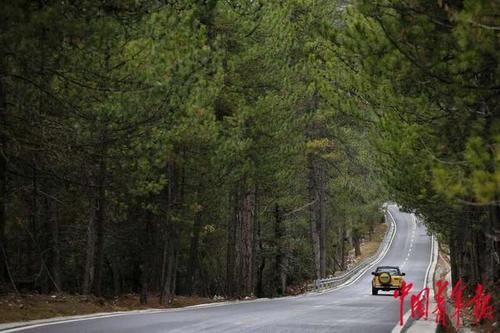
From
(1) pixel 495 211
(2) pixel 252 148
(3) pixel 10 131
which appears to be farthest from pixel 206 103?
(1) pixel 495 211

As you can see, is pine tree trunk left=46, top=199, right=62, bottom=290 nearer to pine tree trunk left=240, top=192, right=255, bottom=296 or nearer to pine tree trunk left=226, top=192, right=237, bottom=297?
pine tree trunk left=226, top=192, right=237, bottom=297

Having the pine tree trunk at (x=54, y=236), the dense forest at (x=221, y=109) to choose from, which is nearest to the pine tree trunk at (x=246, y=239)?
the dense forest at (x=221, y=109)

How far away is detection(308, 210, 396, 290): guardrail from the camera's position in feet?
135

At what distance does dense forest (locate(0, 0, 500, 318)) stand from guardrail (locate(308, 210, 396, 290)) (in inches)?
313

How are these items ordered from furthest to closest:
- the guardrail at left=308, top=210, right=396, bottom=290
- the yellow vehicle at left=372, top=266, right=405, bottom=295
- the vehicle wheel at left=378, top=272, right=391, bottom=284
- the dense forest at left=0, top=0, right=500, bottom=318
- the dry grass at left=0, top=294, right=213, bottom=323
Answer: the guardrail at left=308, top=210, right=396, bottom=290, the yellow vehicle at left=372, top=266, right=405, bottom=295, the vehicle wheel at left=378, top=272, right=391, bottom=284, the dry grass at left=0, top=294, right=213, bottom=323, the dense forest at left=0, top=0, right=500, bottom=318

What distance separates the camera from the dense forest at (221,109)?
10055 millimetres

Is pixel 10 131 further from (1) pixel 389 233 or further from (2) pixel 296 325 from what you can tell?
(1) pixel 389 233

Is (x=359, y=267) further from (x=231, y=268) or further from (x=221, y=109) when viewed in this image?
(x=221, y=109)

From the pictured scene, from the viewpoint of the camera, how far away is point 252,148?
27.0 meters

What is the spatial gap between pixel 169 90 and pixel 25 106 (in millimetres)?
2706

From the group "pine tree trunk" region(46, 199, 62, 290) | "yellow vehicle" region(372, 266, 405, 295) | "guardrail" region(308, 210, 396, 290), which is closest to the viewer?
"pine tree trunk" region(46, 199, 62, 290)

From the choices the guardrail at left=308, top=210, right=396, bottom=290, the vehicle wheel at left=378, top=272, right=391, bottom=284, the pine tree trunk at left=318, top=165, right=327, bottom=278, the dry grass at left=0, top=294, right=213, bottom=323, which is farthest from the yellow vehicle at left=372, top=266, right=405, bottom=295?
the dry grass at left=0, top=294, right=213, bottom=323

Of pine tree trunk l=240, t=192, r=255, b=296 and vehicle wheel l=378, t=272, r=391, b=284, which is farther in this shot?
vehicle wheel l=378, t=272, r=391, b=284

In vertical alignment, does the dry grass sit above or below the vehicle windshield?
below
